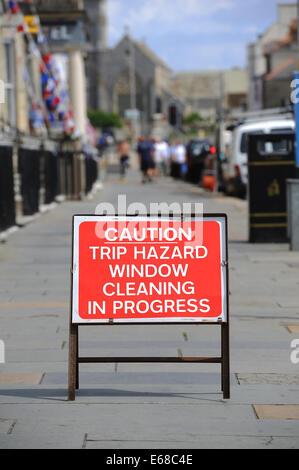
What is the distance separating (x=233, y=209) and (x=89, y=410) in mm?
18342

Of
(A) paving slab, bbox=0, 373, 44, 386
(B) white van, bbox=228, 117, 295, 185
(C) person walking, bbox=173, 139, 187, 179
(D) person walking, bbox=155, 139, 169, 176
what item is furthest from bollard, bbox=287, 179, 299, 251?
(D) person walking, bbox=155, 139, 169, 176

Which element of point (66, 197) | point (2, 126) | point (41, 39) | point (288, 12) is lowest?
point (66, 197)

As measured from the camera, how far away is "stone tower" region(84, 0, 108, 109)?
142250 millimetres

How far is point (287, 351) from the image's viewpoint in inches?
281

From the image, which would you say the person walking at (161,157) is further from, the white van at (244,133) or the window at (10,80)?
the window at (10,80)

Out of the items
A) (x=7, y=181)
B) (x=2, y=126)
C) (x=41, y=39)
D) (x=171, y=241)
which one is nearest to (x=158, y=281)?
(x=171, y=241)

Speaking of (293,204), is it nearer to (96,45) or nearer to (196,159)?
(196,159)

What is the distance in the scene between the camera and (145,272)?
581 cm

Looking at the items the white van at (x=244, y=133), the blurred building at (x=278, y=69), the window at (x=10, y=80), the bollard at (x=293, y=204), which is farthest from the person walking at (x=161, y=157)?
the bollard at (x=293, y=204)

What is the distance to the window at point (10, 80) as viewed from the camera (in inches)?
998

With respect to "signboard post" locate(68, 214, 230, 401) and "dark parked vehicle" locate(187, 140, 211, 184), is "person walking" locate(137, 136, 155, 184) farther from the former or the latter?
"signboard post" locate(68, 214, 230, 401)

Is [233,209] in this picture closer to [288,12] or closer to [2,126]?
[2,126]

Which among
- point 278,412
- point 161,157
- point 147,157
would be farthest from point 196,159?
point 278,412

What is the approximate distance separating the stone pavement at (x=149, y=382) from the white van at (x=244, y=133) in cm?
1475
